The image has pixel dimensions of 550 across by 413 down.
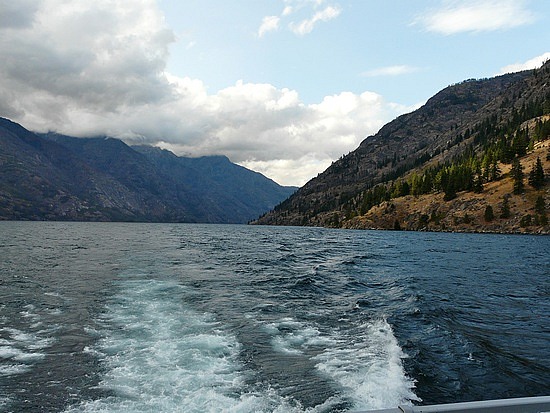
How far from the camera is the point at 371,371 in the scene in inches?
596

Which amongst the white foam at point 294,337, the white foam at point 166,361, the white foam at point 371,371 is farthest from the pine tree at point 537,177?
the white foam at point 166,361

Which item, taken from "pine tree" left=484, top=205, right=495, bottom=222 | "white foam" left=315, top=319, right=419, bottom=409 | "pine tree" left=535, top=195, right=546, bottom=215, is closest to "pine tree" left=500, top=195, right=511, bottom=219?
"pine tree" left=484, top=205, right=495, bottom=222

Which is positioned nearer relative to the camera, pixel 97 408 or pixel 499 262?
pixel 97 408

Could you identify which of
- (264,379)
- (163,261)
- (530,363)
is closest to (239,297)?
(264,379)

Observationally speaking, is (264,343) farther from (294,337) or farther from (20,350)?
(20,350)

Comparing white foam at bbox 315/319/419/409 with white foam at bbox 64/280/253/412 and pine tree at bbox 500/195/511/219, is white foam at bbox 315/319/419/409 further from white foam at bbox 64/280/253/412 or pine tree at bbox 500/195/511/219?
pine tree at bbox 500/195/511/219

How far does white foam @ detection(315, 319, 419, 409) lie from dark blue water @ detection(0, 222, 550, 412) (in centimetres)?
7

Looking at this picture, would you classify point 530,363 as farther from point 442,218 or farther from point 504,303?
point 442,218


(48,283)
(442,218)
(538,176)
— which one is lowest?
(48,283)

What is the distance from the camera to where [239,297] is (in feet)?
97.1

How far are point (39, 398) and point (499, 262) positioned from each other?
58712 millimetres

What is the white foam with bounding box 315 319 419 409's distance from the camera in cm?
1289

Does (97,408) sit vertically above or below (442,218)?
below

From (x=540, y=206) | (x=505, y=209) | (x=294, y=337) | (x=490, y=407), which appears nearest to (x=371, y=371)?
(x=294, y=337)
